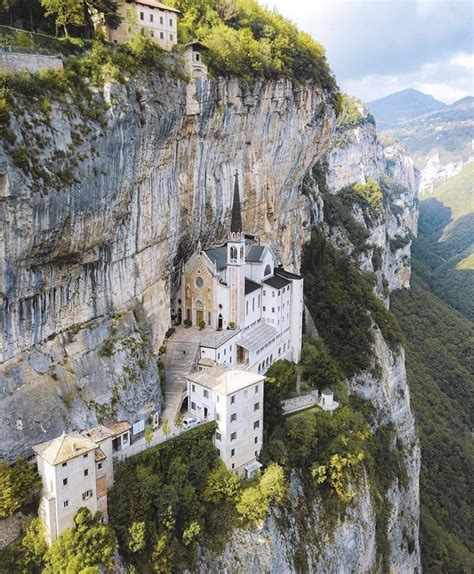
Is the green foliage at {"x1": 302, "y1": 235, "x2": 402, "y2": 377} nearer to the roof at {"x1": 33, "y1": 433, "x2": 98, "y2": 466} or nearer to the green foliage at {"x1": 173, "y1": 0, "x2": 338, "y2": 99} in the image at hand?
the green foliage at {"x1": 173, "y1": 0, "x2": 338, "y2": 99}

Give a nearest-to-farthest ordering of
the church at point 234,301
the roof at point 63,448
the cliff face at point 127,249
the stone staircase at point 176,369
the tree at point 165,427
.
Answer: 1. the roof at point 63,448
2. the cliff face at point 127,249
3. the tree at point 165,427
4. the stone staircase at point 176,369
5. the church at point 234,301

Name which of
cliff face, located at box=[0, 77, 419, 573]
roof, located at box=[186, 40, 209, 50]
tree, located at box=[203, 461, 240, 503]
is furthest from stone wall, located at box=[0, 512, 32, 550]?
roof, located at box=[186, 40, 209, 50]

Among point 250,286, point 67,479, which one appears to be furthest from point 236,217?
point 67,479

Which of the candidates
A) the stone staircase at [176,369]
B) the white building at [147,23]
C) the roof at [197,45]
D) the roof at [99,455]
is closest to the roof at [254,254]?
the stone staircase at [176,369]

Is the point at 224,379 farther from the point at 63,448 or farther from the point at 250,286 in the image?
the point at 250,286

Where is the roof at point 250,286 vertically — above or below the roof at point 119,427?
above

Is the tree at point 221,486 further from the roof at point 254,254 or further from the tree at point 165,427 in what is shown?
the roof at point 254,254
